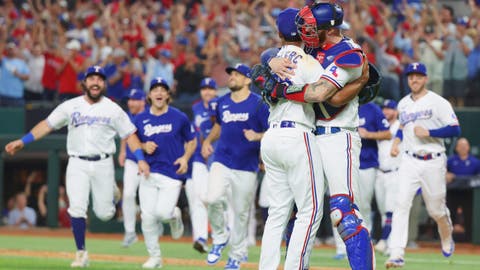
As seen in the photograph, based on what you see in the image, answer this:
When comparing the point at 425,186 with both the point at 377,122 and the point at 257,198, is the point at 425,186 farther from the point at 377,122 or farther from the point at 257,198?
the point at 257,198

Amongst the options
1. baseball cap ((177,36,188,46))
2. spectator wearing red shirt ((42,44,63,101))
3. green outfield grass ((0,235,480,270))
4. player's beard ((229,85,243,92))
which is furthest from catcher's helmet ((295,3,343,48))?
spectator wearing red shirt ((42,44,63,101))

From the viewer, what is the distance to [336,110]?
26.8 feet

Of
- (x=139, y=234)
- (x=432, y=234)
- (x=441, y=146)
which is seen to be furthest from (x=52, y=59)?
(x=441, y=146)

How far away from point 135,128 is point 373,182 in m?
3.66

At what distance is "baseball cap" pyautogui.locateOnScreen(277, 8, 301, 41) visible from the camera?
839 centimetres

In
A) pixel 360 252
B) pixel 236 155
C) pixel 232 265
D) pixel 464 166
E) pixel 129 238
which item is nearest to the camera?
pixel 360 252

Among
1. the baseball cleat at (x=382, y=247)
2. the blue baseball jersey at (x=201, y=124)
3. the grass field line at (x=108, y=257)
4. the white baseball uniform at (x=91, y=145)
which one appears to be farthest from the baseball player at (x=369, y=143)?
the white baseball uniform at (x=91, y=145)

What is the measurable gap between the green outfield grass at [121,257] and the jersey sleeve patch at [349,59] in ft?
14.5

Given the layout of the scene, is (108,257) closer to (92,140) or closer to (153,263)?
(153,263)

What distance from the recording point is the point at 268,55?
871cm

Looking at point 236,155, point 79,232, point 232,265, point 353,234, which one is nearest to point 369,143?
point 236,155

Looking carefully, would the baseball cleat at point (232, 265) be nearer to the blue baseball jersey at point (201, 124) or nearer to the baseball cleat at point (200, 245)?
the baseball cleat at point (200, 245)

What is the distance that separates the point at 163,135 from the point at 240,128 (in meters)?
1.03

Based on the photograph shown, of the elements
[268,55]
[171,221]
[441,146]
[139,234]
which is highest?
[268,55]
